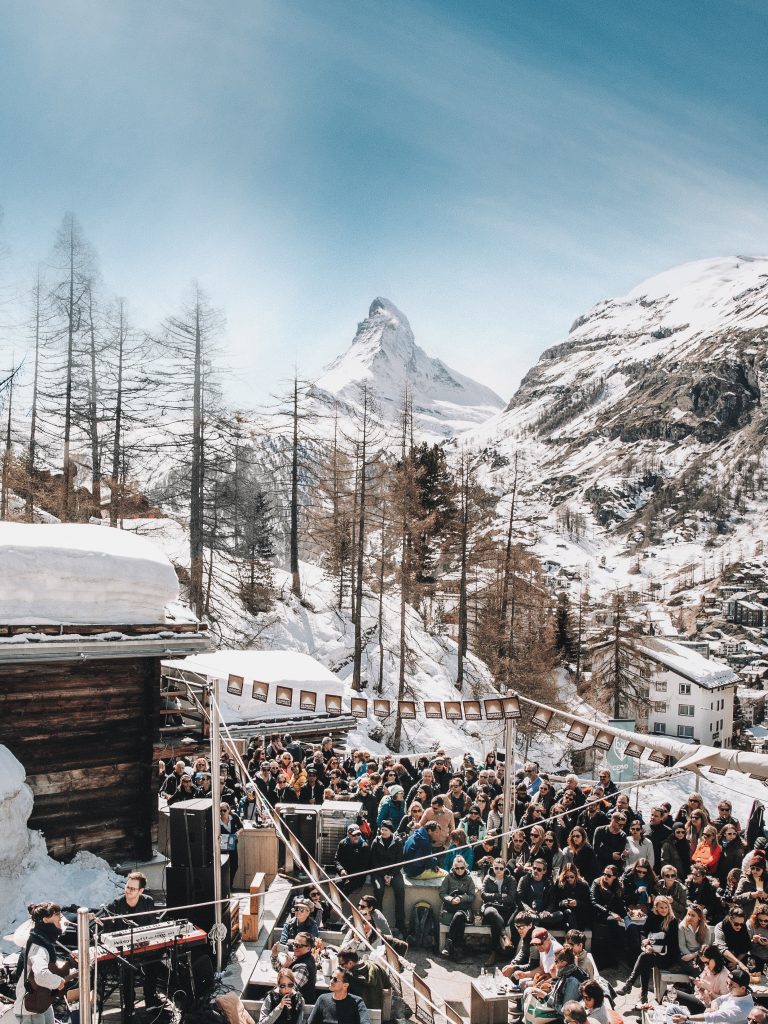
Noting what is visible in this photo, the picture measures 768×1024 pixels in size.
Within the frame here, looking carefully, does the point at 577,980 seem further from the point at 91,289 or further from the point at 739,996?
the point at 91,289

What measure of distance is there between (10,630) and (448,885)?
6578 mm

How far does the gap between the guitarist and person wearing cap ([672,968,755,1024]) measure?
19.4ft

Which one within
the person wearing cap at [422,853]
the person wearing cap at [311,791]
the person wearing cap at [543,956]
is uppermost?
the person wearing cap at [543,956]

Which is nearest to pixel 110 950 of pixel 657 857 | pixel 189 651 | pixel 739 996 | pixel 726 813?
pixel 189 651

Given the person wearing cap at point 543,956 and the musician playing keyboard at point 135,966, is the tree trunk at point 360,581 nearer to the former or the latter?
the musician playing keyboard at point 135,966

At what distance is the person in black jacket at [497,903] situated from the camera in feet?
32.3

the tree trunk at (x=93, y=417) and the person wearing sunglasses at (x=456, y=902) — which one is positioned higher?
the tree trunk at (x=93, y=417)

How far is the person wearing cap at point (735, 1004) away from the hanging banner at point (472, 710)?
596 cm

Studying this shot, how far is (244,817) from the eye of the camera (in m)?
14.0

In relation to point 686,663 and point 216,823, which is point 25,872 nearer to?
point 216,823

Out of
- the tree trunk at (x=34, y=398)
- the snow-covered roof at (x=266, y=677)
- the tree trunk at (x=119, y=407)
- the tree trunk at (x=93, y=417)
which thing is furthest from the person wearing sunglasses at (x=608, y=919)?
the tree trunk at (x=34, y=398)

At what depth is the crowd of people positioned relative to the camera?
772 cm

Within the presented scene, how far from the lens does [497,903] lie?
10.0 metres

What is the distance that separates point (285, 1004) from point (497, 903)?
3742 millimetres
